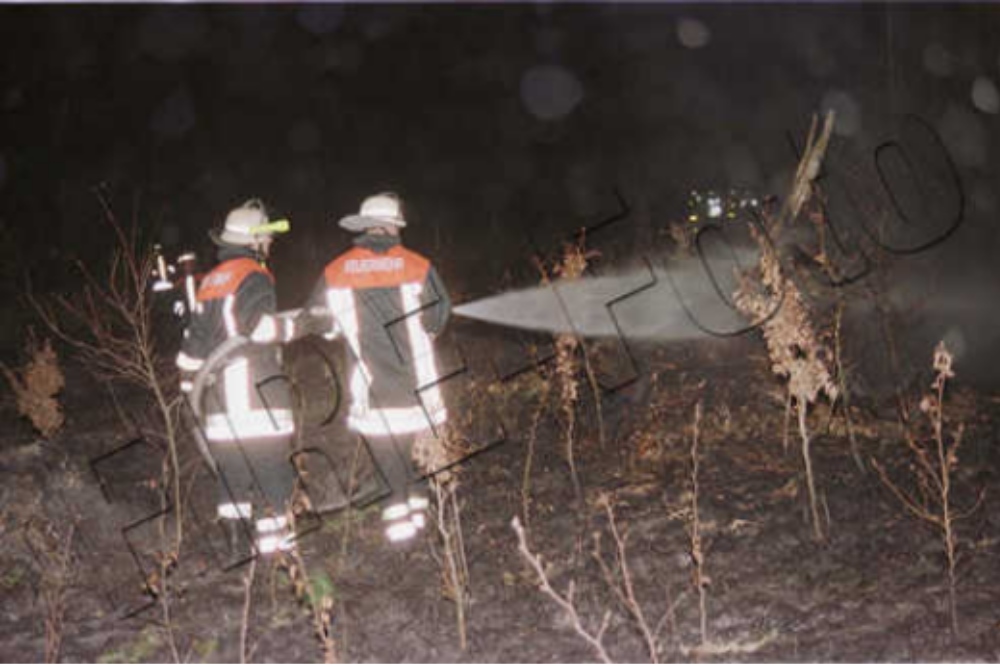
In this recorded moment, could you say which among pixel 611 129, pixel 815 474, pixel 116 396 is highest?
pixel 611 129

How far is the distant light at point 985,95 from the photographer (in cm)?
614

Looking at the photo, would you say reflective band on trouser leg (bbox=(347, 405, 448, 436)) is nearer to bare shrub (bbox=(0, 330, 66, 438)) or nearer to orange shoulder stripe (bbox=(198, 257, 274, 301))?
orange shoulder stripe (bbox=(198, 257, 274, 301))

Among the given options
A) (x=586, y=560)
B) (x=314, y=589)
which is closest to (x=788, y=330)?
(x=586, y=560)

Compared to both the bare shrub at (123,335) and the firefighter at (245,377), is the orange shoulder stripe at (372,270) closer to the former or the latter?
the firefighter at (245,377)

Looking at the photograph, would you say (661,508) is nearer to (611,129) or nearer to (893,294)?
(893,294)

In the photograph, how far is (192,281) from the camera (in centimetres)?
497

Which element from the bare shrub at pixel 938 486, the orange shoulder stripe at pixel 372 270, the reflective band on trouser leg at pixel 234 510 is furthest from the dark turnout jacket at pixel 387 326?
the bare shrub at pixel 938 486

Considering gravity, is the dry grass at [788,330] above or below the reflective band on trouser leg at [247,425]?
below

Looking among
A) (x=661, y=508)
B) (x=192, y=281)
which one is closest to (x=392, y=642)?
(x=661, y=508)

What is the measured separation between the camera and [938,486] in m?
3.67

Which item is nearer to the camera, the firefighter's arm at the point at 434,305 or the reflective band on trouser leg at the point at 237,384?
the reflective band on trouser leg at the point at 237,384

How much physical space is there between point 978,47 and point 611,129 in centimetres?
1417

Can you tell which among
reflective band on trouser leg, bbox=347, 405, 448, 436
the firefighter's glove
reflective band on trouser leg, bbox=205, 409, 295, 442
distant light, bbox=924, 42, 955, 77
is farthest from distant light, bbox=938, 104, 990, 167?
reflective band on trouser leg, bbox=205, 409, 295, 442

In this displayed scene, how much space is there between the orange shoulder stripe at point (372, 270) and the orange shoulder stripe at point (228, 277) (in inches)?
15.0
